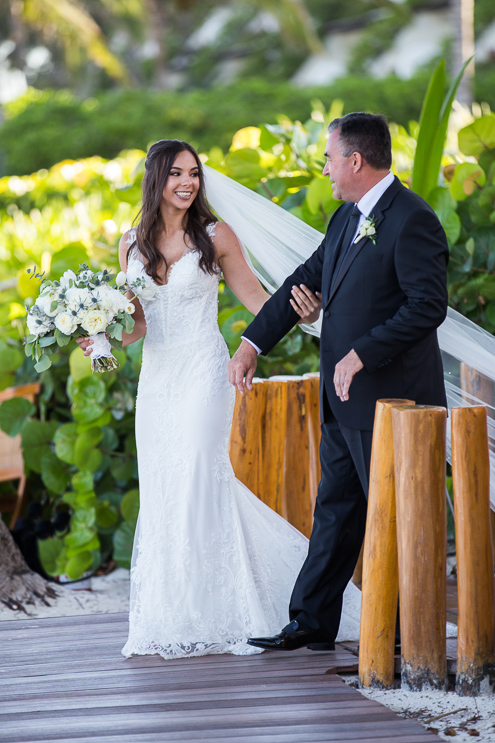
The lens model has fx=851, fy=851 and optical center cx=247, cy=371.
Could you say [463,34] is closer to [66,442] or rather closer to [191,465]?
[66,442]

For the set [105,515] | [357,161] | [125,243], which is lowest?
[105,515]

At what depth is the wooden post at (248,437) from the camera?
3.67 metres

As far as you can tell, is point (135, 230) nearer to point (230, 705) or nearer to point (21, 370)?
point (230, 705)

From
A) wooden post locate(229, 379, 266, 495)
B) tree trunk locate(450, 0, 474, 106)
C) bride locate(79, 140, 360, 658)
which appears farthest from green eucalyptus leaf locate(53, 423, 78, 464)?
tree trunk locate(450, 0, 474, 106)

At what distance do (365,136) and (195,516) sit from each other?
57.6 inches

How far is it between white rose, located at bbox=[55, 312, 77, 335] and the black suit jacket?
2.83 ft

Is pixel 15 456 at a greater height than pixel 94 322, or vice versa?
pixel 94 322

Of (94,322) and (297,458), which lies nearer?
(94,322)

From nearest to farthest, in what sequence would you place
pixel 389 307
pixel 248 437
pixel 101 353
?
pixel 389 307, pixel 101 353, pixel 248 437

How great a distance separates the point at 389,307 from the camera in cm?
276

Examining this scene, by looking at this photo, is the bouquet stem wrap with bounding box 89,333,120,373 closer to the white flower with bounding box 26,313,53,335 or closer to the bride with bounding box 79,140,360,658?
the bride with bounding box 79,140,360,658

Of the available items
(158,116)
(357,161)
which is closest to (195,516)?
(357,161)

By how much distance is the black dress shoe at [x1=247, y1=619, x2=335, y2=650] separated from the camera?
2.91m

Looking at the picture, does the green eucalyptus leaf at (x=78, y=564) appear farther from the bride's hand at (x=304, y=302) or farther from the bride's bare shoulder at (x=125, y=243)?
the bride's hand at (x=304, y=302)
